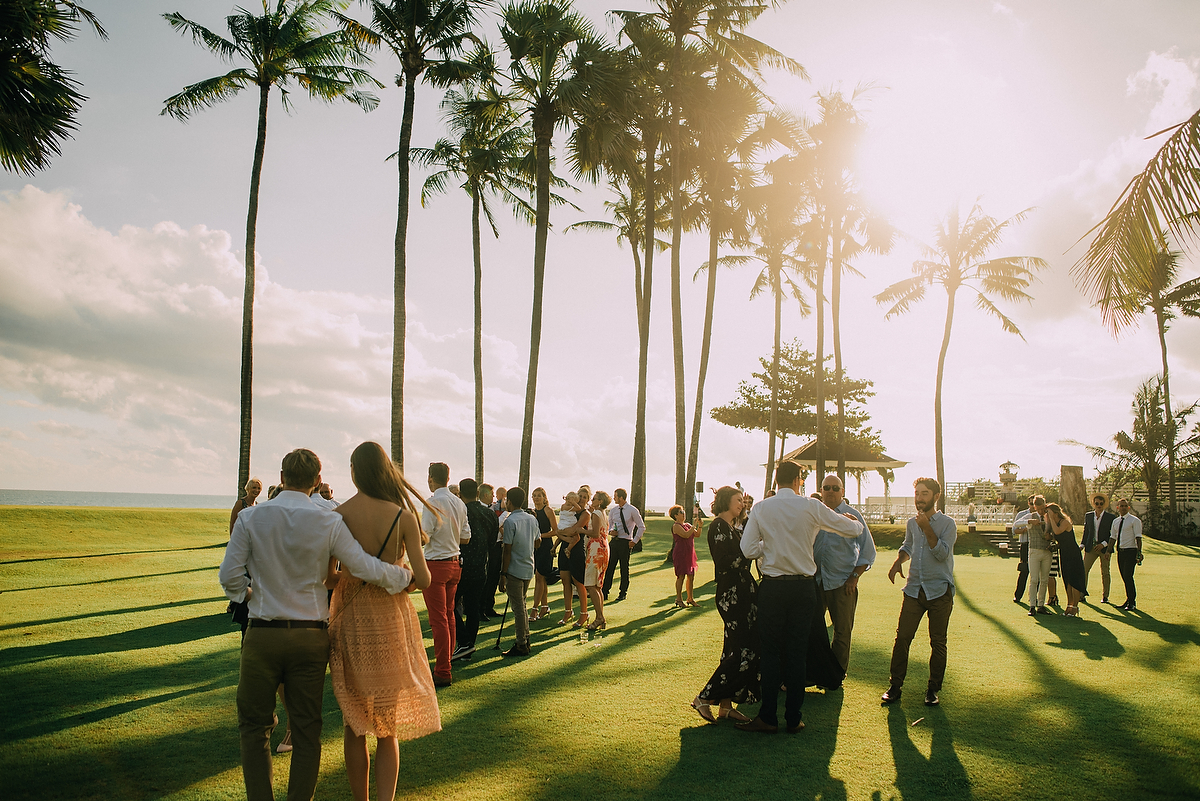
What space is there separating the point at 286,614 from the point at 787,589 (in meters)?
3.68

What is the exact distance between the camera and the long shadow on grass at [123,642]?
746 cm

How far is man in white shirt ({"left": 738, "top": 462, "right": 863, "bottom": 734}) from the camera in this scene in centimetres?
539

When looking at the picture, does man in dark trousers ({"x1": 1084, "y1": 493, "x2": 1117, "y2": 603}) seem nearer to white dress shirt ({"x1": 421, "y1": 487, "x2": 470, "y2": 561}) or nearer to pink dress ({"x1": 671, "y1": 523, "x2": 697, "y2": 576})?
pink dress ({"x1": 671, "y1": 523, "x2": 697, "y2": 576})

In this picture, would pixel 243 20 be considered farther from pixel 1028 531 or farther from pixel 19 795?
pixel 1028 531

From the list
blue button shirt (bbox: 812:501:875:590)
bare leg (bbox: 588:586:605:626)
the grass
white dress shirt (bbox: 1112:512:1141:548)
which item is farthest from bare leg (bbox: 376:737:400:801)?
white dress shirt (bbox: 1112:512:1141:548)

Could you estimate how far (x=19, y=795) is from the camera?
13.4ft

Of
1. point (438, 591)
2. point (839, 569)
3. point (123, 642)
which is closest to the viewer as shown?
point (438, 591)

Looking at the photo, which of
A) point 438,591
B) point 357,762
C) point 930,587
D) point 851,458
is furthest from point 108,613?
point 851,458

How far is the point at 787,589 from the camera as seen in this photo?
17.7ft

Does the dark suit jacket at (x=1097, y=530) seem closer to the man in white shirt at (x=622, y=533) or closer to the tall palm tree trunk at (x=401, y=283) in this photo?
the man in white shirt at (x=622, y=533)

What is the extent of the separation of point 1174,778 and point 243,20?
78.9ft

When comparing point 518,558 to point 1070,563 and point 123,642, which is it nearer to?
point 123,642

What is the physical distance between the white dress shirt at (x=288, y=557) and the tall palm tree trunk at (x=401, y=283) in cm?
1484

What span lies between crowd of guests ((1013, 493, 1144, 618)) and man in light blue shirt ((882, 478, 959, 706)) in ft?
21.1
